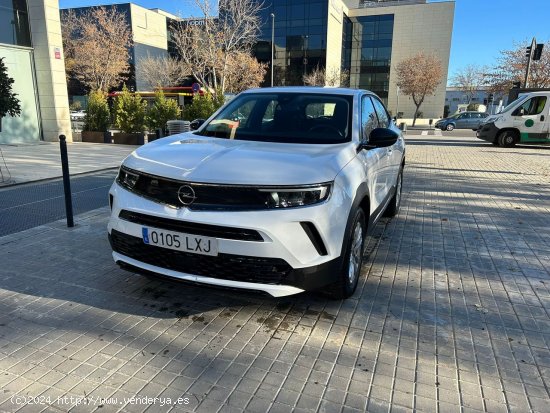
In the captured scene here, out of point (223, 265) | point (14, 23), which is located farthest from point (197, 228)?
point (14, 23)

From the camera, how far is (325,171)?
2889 mm

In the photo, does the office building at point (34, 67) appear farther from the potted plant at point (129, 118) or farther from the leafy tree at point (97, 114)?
the potted plant at point (129, 118)

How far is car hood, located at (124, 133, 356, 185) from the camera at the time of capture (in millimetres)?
2771

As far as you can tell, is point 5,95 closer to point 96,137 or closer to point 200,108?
point 200,108

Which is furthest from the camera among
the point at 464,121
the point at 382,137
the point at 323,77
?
the point at 323,77

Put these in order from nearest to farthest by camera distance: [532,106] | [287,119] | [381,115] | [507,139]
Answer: [287,119] → [381,115] → [532,106] → [507,139]

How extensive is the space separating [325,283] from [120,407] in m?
1.49

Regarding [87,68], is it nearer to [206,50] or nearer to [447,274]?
[206,50]

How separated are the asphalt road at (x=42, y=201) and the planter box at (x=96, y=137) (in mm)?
8857

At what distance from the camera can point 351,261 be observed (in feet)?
11.1

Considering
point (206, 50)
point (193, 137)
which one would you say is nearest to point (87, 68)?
point (206, 50)

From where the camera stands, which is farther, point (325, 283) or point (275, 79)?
point (275, 79)

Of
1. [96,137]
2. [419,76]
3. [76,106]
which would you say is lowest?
[96,137]

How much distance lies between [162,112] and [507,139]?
48.0 feet
